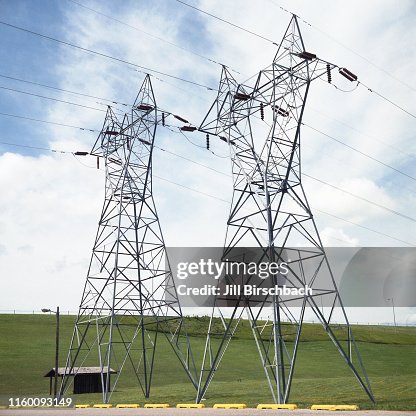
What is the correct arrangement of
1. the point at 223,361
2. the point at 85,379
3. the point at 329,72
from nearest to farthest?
1. the point at 329,72
2. the point at 85,379
3. the point at 223,361

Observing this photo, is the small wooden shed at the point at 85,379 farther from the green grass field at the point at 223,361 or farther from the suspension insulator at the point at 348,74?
A: the suspension insulator at the point at 348,74

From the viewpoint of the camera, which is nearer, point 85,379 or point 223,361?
point 85,379

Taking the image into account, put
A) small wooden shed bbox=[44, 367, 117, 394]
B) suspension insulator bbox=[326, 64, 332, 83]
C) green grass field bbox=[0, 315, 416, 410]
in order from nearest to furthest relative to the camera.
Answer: suspension insulator bbox=[326, 64, 332, 83], green grass field bbox=[0, 315, 416, 410], small wooden shed bbox=[44, 367, 117, 394]

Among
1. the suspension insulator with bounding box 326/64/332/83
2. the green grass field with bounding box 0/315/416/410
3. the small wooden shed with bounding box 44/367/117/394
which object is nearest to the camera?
the suspension insulator with bounding box 326/64/332/83

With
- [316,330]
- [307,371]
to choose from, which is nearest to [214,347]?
[307,371]

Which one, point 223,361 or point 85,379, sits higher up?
point 223,361

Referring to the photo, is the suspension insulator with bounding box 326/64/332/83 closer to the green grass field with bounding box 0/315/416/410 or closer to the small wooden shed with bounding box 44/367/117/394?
the green grass field with bounding box 0/315/416/410

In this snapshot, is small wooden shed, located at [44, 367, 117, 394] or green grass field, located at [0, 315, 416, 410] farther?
small wooden shed, located at [44, 367, 117, 394]

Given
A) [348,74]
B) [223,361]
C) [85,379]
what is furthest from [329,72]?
[223,361]

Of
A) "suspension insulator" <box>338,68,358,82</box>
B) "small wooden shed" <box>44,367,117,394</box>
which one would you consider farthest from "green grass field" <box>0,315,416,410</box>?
"suspension insulator" <box>338,68,358,82</box>

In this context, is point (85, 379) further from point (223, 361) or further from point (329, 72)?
point (329, 72)

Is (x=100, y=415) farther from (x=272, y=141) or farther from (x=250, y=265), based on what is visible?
(x=272, y=141)

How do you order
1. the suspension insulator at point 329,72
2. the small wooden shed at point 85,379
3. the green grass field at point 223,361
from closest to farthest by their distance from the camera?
the suspension insulator at point 329,72 → the green grass field at point 223,361 → the small wooden shed at point 85,379

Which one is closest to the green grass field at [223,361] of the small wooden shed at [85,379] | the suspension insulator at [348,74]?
the small wooden shed at [85,379]
